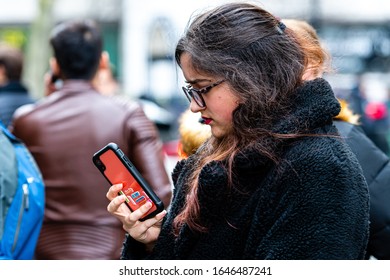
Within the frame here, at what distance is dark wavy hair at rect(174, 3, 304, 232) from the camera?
6.59ft

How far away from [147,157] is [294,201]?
5.68 feet

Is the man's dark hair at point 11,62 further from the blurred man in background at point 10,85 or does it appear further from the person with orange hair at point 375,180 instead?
the person with orange hair at point 375,180

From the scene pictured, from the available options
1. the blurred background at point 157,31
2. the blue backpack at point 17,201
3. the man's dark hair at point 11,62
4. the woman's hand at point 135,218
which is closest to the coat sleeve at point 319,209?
the woman's hand at point 135,218

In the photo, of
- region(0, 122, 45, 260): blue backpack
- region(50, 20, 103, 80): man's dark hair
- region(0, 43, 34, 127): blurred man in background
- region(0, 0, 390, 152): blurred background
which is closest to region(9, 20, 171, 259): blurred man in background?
region(50, 20, 103, 80): man's dark hair

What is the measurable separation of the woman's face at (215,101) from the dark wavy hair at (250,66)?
2 cm

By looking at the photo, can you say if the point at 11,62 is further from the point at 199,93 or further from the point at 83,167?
the point at 199,93

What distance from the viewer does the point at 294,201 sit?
6.23 feet

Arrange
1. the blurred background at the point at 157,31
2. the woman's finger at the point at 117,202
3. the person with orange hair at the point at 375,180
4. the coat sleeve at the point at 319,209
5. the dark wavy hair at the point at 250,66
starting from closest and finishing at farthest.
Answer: the coat sleeve at the point at 319,209, the dark wavy hair at the point at 250,66, the woman's finger at the point at 117,202, the person with orange hair at the point at 375,180, the blurred background at the point at 157,31

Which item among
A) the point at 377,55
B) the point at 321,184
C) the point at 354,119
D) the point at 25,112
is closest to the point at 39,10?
the point at 377,55

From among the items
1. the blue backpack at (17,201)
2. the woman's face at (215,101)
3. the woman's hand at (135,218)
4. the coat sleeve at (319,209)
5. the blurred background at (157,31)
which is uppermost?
the woman's face at (215,101)

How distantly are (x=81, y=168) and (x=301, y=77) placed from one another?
1.76 metres

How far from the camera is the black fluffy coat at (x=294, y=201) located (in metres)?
1.87

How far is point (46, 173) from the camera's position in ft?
11.9
